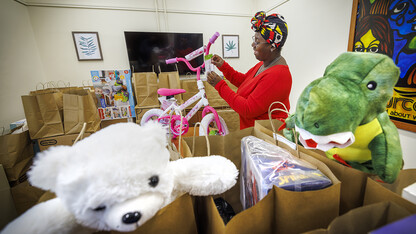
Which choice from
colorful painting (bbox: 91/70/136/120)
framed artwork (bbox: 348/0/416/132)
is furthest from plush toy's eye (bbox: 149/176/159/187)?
colorful painting (bbox: 91/70/136/120)

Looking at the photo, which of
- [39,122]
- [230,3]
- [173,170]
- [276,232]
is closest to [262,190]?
[276,232]

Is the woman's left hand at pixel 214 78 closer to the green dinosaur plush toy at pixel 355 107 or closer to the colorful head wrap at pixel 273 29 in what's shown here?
the colorful head wrap at pixel 273 29

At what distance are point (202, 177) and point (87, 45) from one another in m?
2.98

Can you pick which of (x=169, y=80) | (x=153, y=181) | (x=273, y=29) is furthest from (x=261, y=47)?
(x=169, y=80)

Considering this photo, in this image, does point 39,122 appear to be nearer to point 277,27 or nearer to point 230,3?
point 277,27

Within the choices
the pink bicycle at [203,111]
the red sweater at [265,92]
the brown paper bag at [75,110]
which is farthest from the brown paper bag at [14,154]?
the red sweater at [265,92]

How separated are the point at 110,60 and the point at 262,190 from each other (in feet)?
9.67

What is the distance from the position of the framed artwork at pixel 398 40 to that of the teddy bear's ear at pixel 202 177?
5.11ft

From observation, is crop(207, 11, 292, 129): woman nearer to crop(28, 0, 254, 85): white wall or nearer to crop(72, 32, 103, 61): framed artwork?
crop(28, 0, 254, 85): white wall

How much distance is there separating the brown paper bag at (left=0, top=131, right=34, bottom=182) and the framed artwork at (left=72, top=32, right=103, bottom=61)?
163cm

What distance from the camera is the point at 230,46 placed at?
297 centimetres

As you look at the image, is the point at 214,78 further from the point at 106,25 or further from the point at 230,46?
the point at 106,25

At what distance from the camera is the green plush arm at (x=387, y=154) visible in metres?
0.37

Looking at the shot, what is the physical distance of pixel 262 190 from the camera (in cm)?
39
